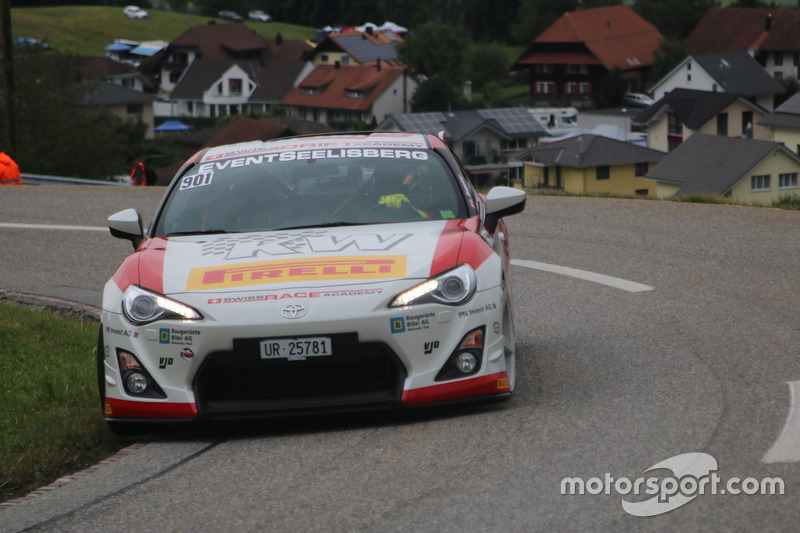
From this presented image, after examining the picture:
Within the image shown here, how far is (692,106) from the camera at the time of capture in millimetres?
72938

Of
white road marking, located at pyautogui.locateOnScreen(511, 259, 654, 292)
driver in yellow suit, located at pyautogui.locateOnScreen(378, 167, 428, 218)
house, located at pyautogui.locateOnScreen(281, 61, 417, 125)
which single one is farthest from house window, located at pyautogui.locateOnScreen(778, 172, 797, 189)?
driver in yellow suit, located at pyautogui.locateOnScreen(378, 167, 428, 218)

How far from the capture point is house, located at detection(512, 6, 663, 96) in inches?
4284

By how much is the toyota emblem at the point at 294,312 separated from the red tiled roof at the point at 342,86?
91.6 meters

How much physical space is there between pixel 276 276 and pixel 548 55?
358ft

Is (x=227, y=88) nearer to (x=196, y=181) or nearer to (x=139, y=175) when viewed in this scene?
(x=139, y=175)

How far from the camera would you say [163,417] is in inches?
208

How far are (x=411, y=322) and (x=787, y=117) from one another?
224 ft

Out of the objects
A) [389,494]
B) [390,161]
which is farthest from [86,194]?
[389,494]

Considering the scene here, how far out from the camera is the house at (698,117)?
237 feet

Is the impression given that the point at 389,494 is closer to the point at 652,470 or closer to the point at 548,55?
the point at 652,470

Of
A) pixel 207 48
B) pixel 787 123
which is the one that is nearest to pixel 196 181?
pixel 787 123

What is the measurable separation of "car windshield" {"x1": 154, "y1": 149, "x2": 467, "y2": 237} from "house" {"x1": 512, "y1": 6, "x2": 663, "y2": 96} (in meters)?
104

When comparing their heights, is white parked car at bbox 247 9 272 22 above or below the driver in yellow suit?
above

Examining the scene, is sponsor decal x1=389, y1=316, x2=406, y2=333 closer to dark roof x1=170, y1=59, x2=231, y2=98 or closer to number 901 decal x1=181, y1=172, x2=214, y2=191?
number 901 decal x1=181, y1=172, x2=214, y2=191
